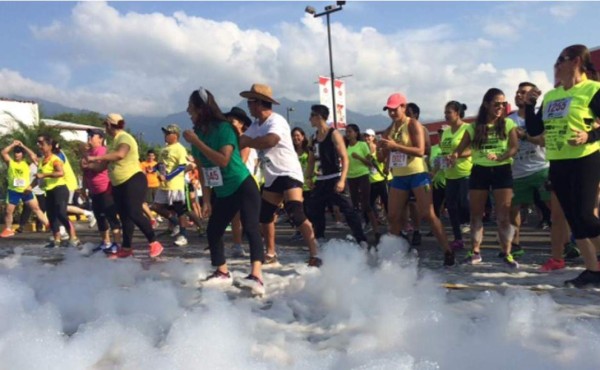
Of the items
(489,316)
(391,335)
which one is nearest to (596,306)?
(489,316)

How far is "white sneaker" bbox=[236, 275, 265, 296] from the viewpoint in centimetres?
377

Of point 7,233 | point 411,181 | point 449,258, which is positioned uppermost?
point 411,181

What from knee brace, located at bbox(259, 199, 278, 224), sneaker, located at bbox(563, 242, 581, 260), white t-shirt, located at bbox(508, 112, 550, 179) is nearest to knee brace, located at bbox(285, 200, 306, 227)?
knee brace, located at bbox(259, 199, 278, 224)

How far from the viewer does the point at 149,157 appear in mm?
10797

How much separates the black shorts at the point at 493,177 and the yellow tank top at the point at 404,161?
1.61 feet

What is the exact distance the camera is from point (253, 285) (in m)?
3.85

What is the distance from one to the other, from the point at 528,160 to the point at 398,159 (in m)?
1.53

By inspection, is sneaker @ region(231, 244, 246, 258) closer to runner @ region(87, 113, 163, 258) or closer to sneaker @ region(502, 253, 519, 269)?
runner @ region(87, 113, 163, 258)

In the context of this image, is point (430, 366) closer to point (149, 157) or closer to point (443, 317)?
point (443, 317)

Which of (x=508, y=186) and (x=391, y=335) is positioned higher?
(x=508, y=186)

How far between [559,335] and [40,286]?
3356mm

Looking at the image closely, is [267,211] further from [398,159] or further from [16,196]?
[16,196]

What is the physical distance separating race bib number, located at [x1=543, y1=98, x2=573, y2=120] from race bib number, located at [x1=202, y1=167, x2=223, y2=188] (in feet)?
8.30

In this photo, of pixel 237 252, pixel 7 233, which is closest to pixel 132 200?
pixel 237 252
